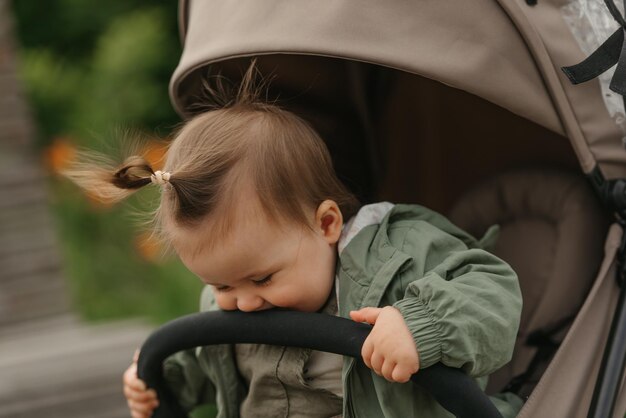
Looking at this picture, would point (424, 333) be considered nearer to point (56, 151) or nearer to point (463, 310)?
point (463, 310)

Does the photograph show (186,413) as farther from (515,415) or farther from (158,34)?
(158,34)

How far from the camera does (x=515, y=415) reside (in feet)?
6.22

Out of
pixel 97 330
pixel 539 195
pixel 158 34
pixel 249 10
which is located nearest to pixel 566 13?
pixel 539 195

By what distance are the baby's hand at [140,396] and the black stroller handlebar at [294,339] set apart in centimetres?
4

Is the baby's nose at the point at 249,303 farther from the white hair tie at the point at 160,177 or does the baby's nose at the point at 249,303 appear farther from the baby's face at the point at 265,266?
the white hair tie at the point at 160,177

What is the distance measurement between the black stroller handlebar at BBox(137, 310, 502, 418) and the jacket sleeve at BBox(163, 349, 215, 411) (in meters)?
0.12

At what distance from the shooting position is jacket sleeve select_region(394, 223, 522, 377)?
1.61m

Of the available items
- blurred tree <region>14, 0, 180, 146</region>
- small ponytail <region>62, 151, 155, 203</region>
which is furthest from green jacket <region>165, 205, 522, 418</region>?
blurred tree <region>14, 0, 180, 146</region>

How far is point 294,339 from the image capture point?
174cm

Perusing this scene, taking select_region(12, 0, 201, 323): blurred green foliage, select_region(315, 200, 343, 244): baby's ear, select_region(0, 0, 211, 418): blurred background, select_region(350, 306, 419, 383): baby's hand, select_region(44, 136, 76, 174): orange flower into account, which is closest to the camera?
select_region(350, 306, 419, 383): baby's hand

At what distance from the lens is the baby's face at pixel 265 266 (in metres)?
1.80

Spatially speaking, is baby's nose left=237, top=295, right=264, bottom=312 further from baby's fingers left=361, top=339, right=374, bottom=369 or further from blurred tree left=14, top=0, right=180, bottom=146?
blurred tree left=14, top=0, right=180, bottom=146

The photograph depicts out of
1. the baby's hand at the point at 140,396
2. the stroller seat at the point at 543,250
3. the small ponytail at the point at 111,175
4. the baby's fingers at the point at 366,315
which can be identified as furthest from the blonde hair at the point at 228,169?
the stroller seat at the point at 543,250

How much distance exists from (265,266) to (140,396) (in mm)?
456
